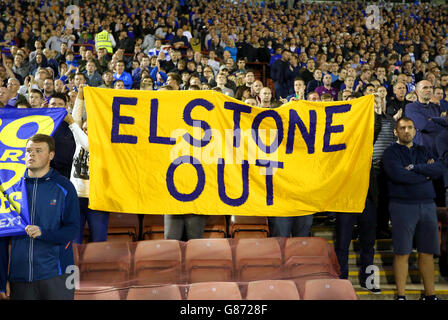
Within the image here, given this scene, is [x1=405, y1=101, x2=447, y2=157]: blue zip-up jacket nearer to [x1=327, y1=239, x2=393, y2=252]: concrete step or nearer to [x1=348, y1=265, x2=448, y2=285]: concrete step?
[x1=327, y1=239, x2=393, y2=252]: concrete step

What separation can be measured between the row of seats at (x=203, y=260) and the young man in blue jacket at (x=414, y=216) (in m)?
0.72

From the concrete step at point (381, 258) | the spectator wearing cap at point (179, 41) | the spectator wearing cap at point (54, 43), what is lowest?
the concrete step at point (381, 258)

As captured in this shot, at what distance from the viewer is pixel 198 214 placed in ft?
16.8

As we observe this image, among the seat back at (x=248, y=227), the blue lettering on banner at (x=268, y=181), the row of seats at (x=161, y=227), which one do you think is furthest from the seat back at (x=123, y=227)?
the blue lettering on banner at (x=268, y=181)

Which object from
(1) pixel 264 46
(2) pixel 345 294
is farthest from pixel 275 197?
(1) pixel 264 46

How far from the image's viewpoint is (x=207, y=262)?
4.79 metres

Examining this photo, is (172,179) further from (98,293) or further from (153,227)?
(98,293)

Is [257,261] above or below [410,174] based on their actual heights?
below

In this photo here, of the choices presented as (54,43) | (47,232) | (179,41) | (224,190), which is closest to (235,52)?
(179,41)

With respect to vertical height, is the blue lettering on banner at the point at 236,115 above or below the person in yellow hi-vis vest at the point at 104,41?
below

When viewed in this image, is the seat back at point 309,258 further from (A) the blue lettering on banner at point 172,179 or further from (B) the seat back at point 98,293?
(B) the seat back at point 98,293

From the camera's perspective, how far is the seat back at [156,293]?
162 inches

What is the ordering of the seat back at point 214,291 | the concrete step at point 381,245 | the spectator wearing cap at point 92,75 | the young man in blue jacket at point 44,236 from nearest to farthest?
the young man in blue jacket at point 44,236 → the seat back at point 214,291 → the concrete step at point 381,245 → the spectator wearing cap at point 92,75

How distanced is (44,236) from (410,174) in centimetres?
351
